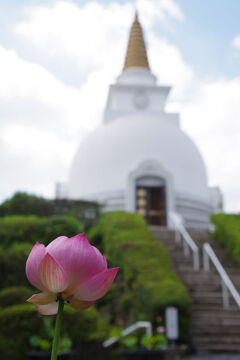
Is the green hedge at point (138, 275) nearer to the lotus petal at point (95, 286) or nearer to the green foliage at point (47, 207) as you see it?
the green foliage at point (47, 207)

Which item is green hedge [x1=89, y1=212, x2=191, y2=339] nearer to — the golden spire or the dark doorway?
the dark doorway

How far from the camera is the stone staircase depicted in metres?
7.98

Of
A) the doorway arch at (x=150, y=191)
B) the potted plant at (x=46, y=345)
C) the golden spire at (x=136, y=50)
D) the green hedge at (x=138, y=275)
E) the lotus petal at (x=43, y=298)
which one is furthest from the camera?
A: the golden spire at (x=136, y=50)

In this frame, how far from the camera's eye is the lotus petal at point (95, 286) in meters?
0.86

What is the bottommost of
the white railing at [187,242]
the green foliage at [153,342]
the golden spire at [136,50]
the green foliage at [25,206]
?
the green foliage at [153,342]

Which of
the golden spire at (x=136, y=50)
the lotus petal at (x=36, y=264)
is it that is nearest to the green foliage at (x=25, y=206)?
the golden spire at (x=136, y=50)

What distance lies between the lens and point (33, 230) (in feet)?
39.8

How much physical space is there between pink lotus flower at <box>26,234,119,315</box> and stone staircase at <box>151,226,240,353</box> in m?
7.64

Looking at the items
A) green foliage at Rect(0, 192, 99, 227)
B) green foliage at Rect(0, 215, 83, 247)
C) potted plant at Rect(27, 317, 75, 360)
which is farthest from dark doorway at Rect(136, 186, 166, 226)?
potted plant at Rect(27, 317, 75, 360)

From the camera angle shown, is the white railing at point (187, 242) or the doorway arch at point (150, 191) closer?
the white railing at point (187, 242)

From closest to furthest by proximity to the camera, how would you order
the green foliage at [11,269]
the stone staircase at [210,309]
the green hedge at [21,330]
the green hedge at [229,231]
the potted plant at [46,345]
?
the potted plant at [46,345] < the green hedge at [21,330] < the stone staircase at [210,309] < the green foliage at [11,269] < the green hedge at [229,231]

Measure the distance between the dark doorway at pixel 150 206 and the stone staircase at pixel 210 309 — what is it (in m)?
6.53

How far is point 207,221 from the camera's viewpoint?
2059cm

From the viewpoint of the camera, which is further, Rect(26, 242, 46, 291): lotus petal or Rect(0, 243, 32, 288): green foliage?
Rect(0, 243, 32, 288): green foliage
